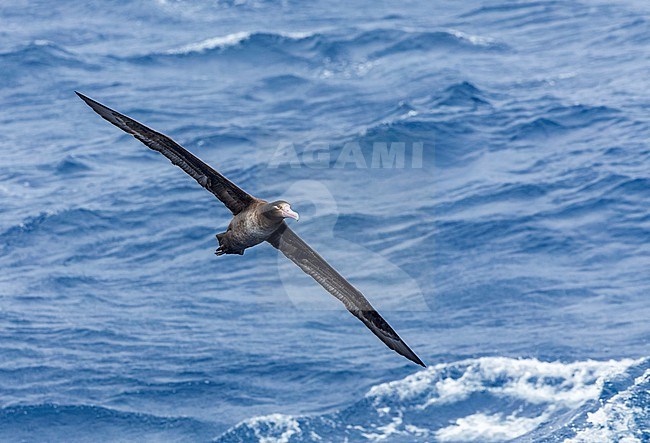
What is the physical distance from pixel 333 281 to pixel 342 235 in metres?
19.6

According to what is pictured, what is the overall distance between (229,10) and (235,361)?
34.8m

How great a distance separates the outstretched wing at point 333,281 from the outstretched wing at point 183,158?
1.13 metres

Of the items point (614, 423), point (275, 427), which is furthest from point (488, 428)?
point (275, 427)

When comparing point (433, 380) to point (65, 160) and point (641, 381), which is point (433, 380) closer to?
point (641, 381)

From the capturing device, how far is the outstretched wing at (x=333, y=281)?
2217 centimetres

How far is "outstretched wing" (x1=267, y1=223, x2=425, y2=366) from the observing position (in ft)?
72.7

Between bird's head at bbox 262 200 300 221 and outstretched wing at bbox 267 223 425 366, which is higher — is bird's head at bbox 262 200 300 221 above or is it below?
above

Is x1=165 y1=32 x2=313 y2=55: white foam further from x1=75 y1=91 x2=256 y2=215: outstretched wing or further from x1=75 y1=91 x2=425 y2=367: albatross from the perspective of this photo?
x1=75 y1=91 x2=256 y2=215: outstretched wing

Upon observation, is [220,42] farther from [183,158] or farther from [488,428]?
[183,158]

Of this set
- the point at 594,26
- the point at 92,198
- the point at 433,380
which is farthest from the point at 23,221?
the point at 594,26

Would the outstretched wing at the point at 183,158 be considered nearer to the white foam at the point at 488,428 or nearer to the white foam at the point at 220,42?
the white foam at the point at 488,428

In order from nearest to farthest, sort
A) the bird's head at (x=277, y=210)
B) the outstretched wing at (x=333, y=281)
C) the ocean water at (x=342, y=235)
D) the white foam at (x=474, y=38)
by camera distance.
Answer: the bird's head at (x=277, y=210)
the outstretched wing at (x=333, y=281)
the ocean water at (x=342, y=235)
the white foam at (x=474, y=38)

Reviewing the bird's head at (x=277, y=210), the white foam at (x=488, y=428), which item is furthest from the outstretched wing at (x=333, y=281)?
the white foam at (x=488, y=428)

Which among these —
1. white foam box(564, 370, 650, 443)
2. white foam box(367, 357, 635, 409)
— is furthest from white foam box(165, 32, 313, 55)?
white foam box(564, 370, 650, 443)
